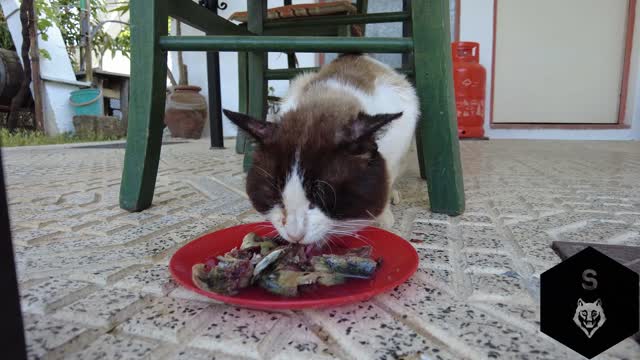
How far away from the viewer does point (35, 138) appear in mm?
4719

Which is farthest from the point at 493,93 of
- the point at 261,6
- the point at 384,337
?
the point at 384,337

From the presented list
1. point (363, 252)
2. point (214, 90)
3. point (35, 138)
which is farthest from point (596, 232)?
point (35, 138)

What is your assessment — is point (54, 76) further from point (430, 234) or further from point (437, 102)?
point (430, 234)

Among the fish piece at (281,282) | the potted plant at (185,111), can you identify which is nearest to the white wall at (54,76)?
the potted plant at (185,111)

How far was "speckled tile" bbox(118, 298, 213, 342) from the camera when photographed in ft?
2.22

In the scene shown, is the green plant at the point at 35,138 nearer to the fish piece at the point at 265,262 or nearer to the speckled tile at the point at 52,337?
Result: the speckled tile at the point at 52,337

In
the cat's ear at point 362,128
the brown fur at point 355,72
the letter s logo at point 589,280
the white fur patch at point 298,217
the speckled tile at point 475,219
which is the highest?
the brown fur at point 355,72

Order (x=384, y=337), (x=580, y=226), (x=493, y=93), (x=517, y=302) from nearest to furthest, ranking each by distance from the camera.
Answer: (x=384, y=337) < (x=517, y=302) < (x=580, y=226) < (x=493, y=93)

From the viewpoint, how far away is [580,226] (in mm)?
1293

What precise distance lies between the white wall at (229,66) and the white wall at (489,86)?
208 centimetres

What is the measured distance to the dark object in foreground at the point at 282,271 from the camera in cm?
74

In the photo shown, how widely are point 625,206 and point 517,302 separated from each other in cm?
112

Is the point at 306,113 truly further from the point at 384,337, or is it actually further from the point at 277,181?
the point at 384,337

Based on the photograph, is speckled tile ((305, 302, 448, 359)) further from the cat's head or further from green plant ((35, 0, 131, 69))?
green plant ((35, 0, 131, 69))
